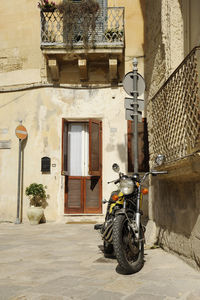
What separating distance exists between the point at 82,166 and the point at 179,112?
5718 millimetres

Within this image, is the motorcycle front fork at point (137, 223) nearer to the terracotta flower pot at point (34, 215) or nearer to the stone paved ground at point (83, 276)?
the stone paved ground at point (83, 276)

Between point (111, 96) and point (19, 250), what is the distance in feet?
19.2

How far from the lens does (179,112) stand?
4.46 meters

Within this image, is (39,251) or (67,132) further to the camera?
(67,132)

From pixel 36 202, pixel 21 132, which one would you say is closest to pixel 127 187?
pixel 36 202

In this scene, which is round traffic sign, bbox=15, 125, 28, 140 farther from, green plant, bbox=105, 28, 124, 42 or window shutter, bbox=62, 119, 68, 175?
green plant, bbox=105, 28, 124, 42

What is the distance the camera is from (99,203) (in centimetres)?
943

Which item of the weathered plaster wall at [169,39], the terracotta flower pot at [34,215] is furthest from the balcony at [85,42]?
the terracotta flower pot at [34,215]

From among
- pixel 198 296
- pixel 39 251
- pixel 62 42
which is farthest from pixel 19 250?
pixel 62 42

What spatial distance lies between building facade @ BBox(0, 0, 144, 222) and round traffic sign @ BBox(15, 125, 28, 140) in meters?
0.15

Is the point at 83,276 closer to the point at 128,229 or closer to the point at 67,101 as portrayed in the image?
the point at 128,229

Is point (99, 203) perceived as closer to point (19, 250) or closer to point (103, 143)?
point (103, 143)

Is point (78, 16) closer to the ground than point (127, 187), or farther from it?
farther from it

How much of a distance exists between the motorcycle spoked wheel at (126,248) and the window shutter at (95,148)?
5.42m
